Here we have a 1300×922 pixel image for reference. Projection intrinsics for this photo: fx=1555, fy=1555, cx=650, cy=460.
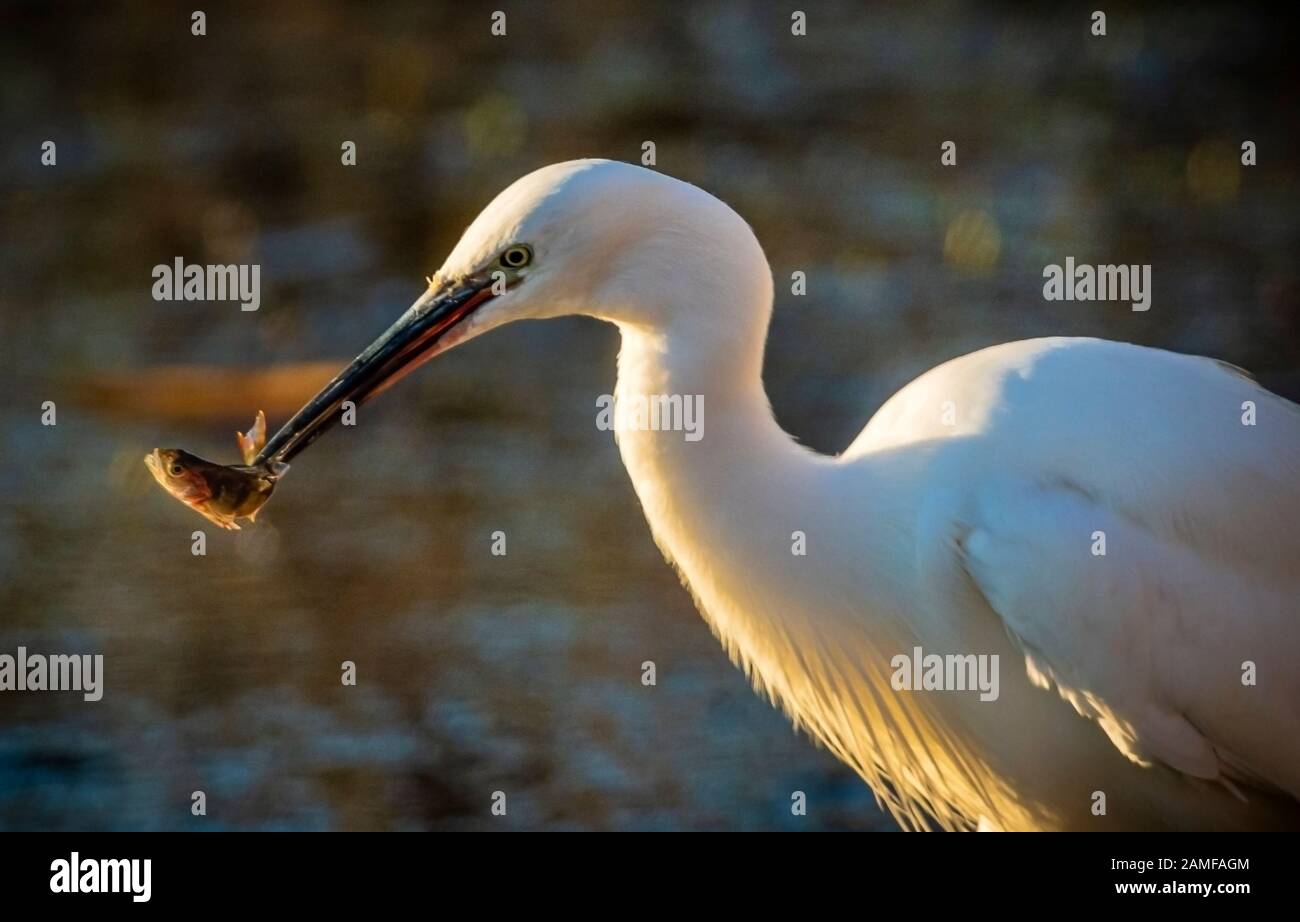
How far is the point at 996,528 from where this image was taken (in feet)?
5.41

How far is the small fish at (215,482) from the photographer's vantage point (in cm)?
166

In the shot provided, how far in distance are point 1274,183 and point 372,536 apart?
2.35m

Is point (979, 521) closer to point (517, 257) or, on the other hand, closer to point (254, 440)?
point (517, 257)

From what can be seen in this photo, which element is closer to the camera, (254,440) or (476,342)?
(254,440)

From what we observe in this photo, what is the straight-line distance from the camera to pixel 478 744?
2.94 meters

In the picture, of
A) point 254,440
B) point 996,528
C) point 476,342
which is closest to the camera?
point 996,528

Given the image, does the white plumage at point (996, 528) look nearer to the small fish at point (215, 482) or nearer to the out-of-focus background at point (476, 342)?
the small fish at point (215, 482)

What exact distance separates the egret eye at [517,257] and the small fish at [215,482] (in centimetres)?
31

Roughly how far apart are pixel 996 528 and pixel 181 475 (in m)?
0.87

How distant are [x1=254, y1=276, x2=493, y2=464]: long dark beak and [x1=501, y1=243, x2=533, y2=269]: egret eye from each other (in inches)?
1.3

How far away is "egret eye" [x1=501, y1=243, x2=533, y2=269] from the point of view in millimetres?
1652

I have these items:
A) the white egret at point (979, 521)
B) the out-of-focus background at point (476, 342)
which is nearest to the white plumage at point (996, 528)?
the white egret at point (979, 521)

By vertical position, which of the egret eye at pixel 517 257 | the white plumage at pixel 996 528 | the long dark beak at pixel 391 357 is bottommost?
the white plumage at pixel 996 528

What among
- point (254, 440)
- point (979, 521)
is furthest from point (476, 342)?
point (979, 521)
